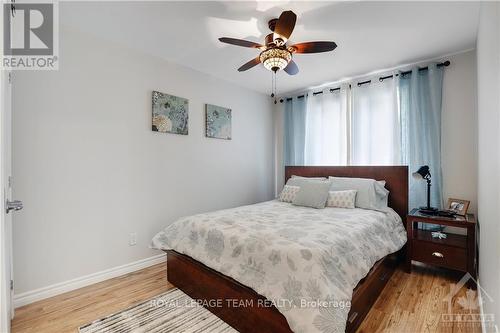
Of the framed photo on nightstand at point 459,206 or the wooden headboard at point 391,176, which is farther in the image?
the wooden headboard at point 391,176

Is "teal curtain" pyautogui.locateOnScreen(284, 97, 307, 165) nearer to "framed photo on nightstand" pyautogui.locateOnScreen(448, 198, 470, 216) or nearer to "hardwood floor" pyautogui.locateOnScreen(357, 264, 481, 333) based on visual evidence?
"framed photo on nightstand" pyautogui.locateOnScreen(448, 198, 470, 216)

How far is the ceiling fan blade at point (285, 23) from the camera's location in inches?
67.1

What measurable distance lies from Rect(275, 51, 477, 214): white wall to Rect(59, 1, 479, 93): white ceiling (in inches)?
9.9

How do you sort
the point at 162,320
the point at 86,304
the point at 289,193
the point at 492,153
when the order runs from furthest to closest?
the point at 289,193 < the point at 86,304 < the point at 162,320 < the point at 492,153

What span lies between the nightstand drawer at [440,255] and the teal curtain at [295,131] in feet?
6.74

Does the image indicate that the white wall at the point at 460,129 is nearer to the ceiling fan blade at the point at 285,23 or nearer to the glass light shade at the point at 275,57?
the glass light shade at the point at 275,57

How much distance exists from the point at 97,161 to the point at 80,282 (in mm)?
1213

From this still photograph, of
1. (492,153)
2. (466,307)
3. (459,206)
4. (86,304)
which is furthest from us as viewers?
(459,206)

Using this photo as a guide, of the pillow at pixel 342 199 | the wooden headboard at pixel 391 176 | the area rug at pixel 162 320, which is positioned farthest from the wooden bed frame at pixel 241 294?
the pillow at pixel 342 199

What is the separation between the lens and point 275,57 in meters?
2.01

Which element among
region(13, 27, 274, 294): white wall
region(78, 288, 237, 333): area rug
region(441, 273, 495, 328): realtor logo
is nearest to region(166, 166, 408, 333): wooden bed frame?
region(78, 288, 237, 333): area rug

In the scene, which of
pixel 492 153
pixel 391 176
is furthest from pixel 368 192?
pixel 492 153

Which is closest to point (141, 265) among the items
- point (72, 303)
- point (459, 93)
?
point (72, 303)

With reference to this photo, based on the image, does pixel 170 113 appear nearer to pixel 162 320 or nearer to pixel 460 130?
pixel 162 320
